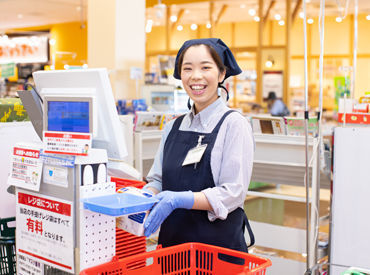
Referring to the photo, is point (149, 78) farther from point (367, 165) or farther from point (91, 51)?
point (367, 165)

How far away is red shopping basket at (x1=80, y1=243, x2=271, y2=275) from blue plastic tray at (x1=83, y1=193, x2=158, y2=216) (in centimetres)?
20

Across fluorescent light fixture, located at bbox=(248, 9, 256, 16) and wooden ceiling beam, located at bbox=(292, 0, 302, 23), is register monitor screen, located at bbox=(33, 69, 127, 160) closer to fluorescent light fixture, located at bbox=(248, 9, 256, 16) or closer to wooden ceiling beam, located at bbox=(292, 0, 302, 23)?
wooden ceiling beam, located at bbox=(292, 0, 302, 23)

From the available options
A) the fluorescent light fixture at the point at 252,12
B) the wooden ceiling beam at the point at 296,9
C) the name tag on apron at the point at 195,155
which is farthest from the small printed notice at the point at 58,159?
the fluorescent light fixture at the point at 252,12

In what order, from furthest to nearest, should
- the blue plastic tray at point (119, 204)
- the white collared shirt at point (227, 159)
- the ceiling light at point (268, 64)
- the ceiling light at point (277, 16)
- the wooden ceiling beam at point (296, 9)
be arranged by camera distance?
the ceiling light at point (268, 64), the ceiling light at point (277, 16), the wooden ceiling beam at point (296, 9), the white collared shirt at point (227, 159), the blue plastic tray at point (119, 204)

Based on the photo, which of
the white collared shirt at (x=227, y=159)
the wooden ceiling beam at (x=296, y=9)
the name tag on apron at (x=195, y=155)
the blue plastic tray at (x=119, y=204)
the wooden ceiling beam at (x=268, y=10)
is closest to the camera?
the blue plastic tray at (x=119, y=204)

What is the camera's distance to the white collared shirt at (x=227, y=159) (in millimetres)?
1838

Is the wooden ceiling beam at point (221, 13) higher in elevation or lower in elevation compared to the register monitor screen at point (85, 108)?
higher

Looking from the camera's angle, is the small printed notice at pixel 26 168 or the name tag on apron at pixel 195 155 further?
the name tag on apron at pixel 195 155

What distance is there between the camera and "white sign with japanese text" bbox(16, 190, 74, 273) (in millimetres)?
1516

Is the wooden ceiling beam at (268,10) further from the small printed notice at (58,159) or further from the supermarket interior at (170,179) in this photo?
the small printed notice at (58,159)

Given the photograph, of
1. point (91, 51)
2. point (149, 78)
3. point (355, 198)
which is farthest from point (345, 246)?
point (91, 51)

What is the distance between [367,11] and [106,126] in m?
13.3

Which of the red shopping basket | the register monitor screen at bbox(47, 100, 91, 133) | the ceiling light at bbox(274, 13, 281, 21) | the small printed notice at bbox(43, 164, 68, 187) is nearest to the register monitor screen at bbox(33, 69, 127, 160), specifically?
the register monitor screen at bbox(47, 100, 91, 133)

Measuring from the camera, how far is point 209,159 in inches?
76.0
